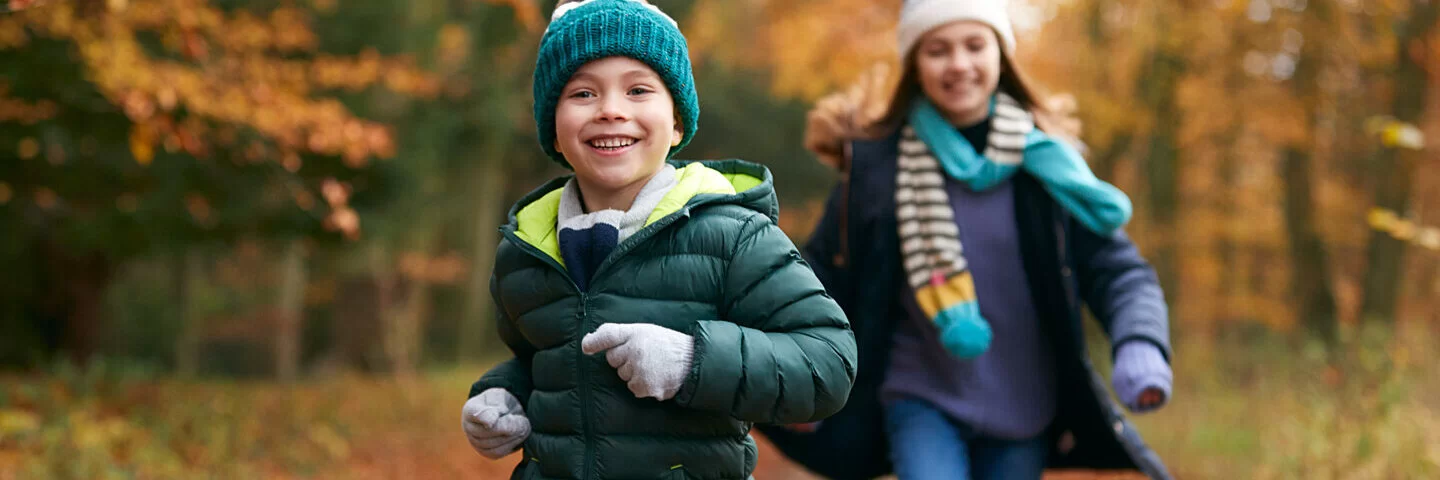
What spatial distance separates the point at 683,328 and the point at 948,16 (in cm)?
192

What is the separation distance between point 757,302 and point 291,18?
28.6 feet

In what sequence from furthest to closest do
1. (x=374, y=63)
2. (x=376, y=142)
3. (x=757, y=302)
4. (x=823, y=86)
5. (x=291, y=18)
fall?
(x=823, y=86)
(x=374, y=63)
(x=291, y=18)
(x=376, y=142)
(x=757, y=302)

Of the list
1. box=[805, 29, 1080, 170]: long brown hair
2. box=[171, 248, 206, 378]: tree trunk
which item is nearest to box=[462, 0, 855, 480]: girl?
box=[805, 29, 1080, 170]: long brown hair

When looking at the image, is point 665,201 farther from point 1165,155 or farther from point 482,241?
point 482,241

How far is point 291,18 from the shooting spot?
396 inches

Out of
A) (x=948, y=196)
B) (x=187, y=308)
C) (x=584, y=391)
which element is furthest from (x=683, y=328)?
(x=187, y=308)

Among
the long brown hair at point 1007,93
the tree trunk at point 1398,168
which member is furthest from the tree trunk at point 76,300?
the tree trunk at point 1398,168

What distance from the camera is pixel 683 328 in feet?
7.77

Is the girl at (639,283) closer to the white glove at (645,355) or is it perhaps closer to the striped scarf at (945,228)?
the white glove at (645,355)

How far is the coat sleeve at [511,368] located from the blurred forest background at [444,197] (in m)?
2.35

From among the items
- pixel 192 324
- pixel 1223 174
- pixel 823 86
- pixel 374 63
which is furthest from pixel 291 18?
pixel 1223 174

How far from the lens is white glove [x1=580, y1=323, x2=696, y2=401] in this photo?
2158 mm

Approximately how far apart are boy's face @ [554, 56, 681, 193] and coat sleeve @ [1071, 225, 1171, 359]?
1.77 metres

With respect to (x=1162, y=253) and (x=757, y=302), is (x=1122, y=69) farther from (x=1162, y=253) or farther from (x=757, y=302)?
(x=757, y=302)
